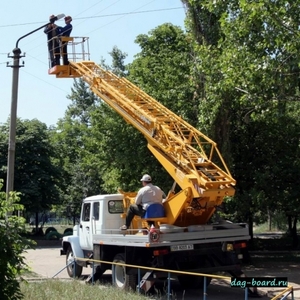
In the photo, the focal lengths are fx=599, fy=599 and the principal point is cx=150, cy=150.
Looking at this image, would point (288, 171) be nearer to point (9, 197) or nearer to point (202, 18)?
point (202, 18)

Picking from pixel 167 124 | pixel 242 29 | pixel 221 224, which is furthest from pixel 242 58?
pixel 221 224

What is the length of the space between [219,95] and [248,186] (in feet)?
17.9

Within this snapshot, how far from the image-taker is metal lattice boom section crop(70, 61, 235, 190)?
1394 cm

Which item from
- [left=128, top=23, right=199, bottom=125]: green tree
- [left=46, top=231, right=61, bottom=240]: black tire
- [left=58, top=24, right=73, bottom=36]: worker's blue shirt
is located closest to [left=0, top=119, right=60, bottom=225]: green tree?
[left=46, top=231, right=61, bottom=240]: black tire

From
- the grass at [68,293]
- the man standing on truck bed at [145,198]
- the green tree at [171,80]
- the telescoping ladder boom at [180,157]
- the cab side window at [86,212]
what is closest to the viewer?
the grass at [68,293]

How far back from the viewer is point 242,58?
15.1 metres

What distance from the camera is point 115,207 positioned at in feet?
53.3

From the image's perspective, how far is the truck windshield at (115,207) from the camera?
1617 cm

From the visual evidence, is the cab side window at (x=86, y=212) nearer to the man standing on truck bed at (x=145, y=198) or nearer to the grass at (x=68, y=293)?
the man standing on truck bed at (x=145, y=198)

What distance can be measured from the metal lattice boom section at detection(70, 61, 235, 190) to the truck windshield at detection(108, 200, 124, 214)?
1947 millimetres

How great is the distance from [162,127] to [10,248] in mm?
6921

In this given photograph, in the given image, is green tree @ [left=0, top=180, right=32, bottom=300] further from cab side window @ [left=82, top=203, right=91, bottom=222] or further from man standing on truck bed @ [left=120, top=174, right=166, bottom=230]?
cab side window @ [left=82, top=203, right=91, bottom=222]

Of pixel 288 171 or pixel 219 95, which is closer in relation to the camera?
pixel 219 95

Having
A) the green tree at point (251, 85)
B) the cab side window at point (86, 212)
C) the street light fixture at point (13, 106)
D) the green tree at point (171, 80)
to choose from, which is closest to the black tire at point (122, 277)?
the cab side window at point (86, 212)
